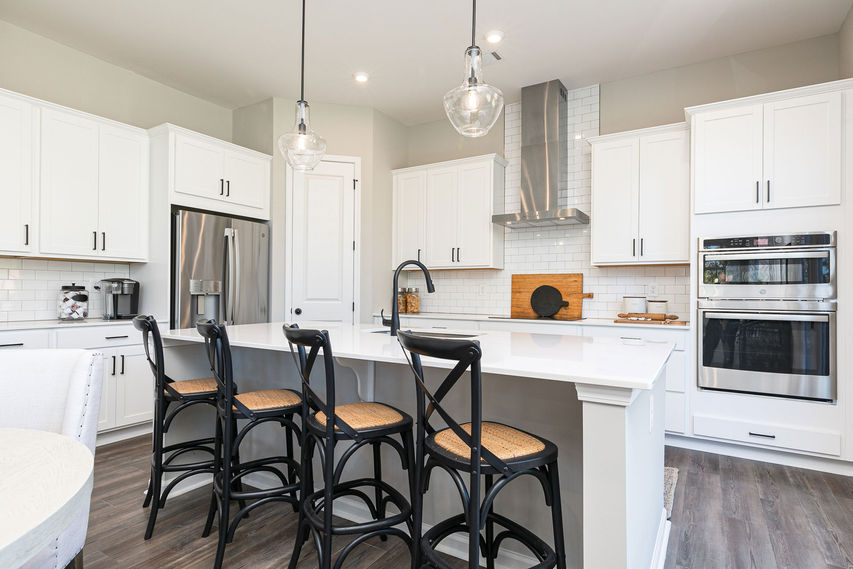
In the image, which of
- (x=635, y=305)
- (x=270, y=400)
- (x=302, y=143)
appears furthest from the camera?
(x=635, y=305)

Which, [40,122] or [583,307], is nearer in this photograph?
[40,122]

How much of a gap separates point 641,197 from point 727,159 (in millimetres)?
666

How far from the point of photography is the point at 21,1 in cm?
316

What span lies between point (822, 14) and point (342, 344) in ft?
13.1

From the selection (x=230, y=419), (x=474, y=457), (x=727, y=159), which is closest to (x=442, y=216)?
(x=727, y=159)

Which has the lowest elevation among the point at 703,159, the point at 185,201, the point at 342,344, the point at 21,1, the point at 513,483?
the point at 513,483

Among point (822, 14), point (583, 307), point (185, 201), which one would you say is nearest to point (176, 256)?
point (185, 201)

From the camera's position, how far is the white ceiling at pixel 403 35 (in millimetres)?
3229

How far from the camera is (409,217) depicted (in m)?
5.15

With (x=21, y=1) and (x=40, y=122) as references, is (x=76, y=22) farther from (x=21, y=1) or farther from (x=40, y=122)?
(x=40, y=122)

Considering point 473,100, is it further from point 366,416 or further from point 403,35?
point 403,35

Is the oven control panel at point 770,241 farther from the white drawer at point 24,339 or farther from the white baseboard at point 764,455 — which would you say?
the white drawer at point 24,339

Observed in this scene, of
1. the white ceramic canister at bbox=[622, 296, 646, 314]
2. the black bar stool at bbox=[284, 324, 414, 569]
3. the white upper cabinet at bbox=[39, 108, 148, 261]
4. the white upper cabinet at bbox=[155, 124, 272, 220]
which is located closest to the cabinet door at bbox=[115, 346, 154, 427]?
the white upper cabinet at bbox=[39, 108, 148, 261]

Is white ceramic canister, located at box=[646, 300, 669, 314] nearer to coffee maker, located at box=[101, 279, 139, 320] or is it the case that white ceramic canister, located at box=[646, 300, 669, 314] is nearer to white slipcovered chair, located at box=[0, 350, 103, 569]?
white slipcovered chair, located at box=[0, 350, 103, 569]
